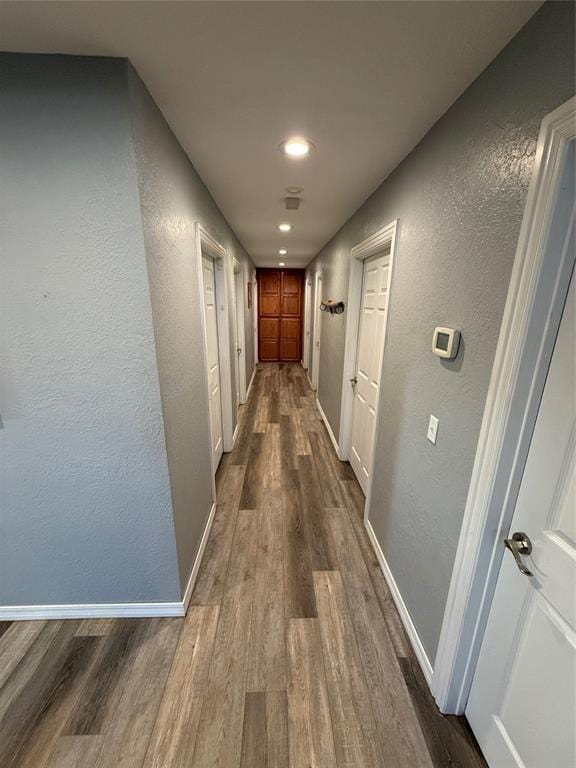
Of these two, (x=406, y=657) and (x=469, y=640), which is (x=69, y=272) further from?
(x=406, y=657)

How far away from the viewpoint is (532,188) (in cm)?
78

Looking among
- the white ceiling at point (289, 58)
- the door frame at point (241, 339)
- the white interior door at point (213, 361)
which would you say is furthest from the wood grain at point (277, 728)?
the door frame at point (241, 339)

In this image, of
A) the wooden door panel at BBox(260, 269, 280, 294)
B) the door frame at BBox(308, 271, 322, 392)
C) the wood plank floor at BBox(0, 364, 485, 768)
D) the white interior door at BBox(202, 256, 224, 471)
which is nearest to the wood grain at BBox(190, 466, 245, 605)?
the wood plank floor at BBox(0, 364, 485, 768)

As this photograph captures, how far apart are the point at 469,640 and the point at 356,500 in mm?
1390

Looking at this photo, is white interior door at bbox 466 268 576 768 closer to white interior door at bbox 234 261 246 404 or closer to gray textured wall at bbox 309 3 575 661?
gray textured wall at bbox 309 3 575 661

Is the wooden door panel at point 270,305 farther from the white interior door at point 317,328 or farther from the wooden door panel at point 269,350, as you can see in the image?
the white interior door at point 317,328

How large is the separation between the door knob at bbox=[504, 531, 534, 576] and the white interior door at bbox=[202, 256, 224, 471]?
196 centimetres

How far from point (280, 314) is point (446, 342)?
6.22m

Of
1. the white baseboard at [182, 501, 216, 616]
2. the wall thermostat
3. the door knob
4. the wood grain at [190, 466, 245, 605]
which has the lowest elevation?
the wood grain at [190, 466, 245, 605]

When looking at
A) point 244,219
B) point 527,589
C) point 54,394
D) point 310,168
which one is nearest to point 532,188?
point 527,589

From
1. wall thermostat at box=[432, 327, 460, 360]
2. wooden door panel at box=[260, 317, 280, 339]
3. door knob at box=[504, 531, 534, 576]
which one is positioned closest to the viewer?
door knob at box=[504, 531, 534, 576]

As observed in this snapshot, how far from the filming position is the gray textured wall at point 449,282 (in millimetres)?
829

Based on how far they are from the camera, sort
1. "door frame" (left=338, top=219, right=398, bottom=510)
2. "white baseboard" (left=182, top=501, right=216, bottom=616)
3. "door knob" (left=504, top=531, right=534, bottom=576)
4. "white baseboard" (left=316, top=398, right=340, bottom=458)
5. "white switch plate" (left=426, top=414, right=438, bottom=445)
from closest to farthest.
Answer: "door knob" (left=504, top=531, right=534, bottom=576) → "white switch plate" (left=426, top=414, right=438, bottom=445) → "white baseboard" (left=182, top=501, right=216, bottom=616) → "door frame" (left=338, top=219, right=398, bottom=510) → "white baseboard" (left=316, top=398, right=340, bottom=458)

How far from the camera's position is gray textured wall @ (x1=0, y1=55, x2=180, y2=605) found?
1011 mm
